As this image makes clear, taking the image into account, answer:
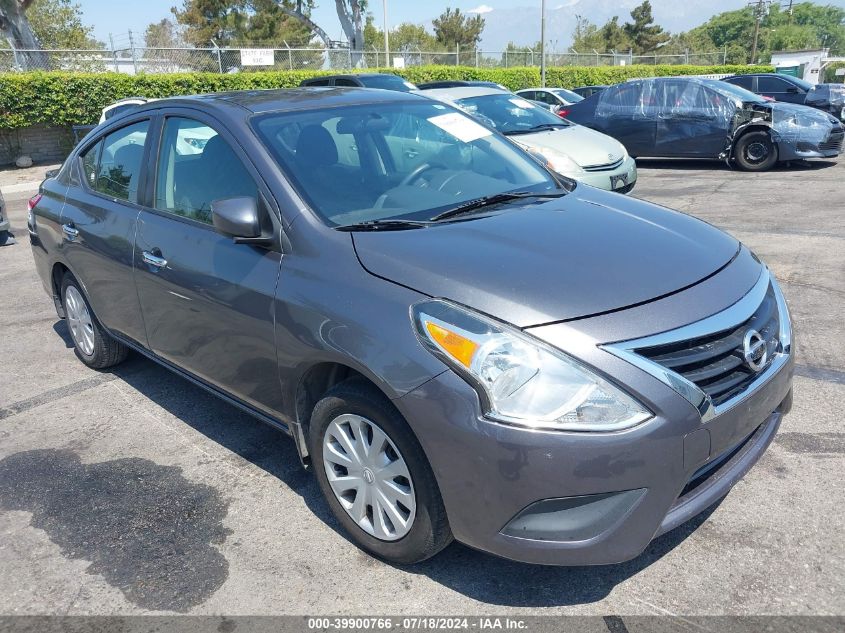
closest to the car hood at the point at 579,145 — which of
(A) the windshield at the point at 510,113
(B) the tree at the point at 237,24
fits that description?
(A) the windshield at the point at 510,113

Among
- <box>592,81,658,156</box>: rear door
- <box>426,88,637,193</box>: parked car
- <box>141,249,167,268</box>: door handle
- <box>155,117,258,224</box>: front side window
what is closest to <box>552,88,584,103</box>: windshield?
<box>592,81,658,156</box>: rear door

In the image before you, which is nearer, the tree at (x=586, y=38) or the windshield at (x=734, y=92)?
the windshield at (x=734, y=92)

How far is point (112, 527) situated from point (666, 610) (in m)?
2.29

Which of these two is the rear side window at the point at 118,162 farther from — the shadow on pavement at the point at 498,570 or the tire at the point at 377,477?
the tire at the point at 377,477

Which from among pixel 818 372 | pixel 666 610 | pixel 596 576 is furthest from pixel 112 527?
pixel 818 372

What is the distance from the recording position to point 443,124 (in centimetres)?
401

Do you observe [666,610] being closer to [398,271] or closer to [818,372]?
[398,271]

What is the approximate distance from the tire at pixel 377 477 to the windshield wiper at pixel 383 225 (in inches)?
25.5

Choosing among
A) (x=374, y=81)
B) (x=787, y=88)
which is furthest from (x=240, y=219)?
(x=787, y=88)

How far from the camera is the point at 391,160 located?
3598mm

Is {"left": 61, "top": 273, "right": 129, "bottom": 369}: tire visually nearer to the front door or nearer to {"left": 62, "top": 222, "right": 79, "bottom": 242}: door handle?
{"left": 62, "top": 222, "right": 79, "bottom": 242}: door handle

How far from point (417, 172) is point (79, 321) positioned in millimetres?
2777

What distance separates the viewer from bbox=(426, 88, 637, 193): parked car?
839 centimetres

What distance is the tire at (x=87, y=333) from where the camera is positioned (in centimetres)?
479
